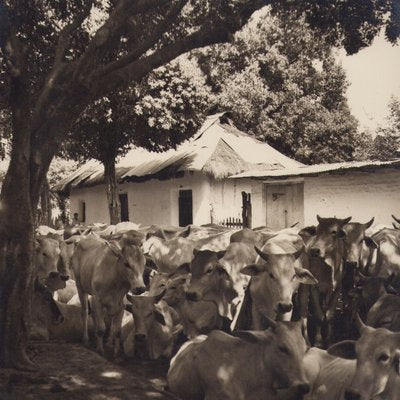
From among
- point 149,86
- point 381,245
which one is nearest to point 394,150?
point 149,86

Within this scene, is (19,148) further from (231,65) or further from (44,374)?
(231,65)

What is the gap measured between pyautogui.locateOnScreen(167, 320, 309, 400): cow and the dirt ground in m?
0.68

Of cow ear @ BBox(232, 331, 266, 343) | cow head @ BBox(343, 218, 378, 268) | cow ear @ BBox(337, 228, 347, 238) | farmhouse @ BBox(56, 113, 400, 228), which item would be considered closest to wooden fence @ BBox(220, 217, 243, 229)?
farmhouse @ BBox(56, 113, 400, 228)

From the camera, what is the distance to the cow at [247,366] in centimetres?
518

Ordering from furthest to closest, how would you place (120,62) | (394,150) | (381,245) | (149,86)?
(394,150) → (149,86) → (381,245) → (120,62)

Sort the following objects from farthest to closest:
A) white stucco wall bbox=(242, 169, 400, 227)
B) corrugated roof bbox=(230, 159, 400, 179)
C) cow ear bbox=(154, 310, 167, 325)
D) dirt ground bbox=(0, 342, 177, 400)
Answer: white stucco wall bbox=(242, 169, 400, 227)
corrugated roof bbox=(230, 159, 400, 179)
cow ear bbox=(154, 310, 167, 325)
dirt ground bbox=(0, 342, 177, 400)

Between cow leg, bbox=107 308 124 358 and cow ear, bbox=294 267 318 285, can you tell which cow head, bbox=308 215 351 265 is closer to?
cow ear, bbox=294 267 318 285

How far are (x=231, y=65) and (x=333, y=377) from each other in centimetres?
2790

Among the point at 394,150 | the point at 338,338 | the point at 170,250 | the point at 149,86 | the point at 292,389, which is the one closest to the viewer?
the point at 292,389

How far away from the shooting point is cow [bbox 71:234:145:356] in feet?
27.0

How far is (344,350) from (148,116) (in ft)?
50.1

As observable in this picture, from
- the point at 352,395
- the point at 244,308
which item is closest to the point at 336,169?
the point at 244,308

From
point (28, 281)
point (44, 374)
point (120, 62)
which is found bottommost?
point (44, 374)

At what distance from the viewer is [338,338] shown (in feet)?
27.5
